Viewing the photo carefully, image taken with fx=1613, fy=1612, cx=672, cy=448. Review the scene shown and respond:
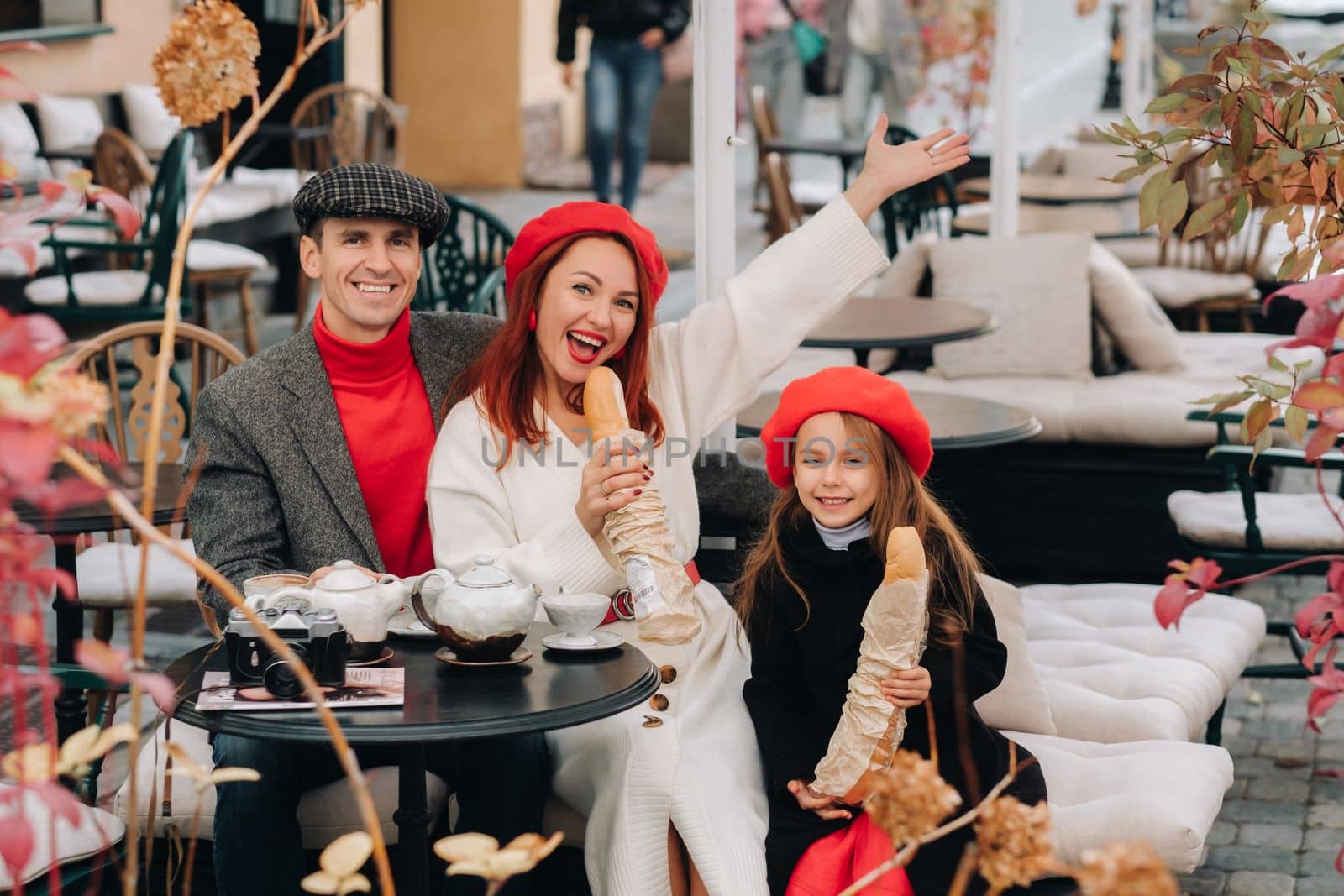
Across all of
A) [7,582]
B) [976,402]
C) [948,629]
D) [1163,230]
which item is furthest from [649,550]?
[976,402]

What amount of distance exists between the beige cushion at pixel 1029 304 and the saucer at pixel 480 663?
3595mm

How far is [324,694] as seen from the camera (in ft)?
6.75

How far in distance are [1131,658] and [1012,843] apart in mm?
2214

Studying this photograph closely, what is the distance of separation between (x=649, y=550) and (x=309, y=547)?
2.18 ft

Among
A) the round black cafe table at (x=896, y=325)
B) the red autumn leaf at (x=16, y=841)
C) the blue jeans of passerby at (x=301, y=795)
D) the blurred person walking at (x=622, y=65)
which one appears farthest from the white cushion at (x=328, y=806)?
the blurred person walking at (x=622, y=65)

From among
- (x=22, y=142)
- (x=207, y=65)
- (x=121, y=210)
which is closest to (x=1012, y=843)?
(x=121, y=210)

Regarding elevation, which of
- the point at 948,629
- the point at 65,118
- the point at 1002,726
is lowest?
the point at 1002,726

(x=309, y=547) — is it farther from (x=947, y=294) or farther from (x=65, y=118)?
(x=65, y=118)

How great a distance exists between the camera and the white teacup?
90.4 inches

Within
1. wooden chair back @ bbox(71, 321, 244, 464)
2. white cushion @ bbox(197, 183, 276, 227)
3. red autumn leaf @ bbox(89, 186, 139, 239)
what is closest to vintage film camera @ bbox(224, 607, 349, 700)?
red autumn leaf @ bbox(89, 186, 139, 239)

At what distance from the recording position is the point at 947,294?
18.4ft

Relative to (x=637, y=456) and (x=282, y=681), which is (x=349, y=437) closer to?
(x=637, y=456)

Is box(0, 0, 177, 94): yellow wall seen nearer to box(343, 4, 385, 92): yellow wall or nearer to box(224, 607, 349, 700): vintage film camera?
box(343, 4, 385, 92): yellow wall

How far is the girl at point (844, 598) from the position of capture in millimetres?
2508
